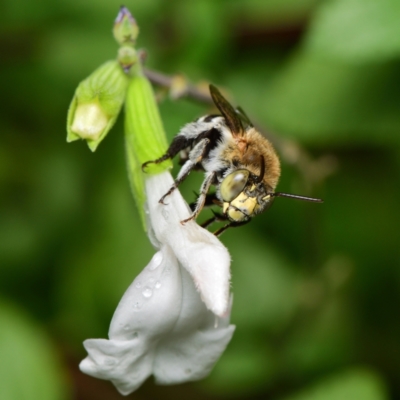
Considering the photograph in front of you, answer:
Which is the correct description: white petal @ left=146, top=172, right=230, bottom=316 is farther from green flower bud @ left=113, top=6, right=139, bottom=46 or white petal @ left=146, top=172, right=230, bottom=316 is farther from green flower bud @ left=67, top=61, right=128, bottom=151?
green flower bud @ left=113, top=6, right=139, bottom=46

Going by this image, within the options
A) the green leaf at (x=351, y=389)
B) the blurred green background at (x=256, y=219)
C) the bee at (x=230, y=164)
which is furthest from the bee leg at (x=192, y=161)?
the green leaf at (x=351, y=389)

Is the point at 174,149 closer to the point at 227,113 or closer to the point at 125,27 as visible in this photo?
the point at 227,113

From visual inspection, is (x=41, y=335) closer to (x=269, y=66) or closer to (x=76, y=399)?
(x=76, y=399)

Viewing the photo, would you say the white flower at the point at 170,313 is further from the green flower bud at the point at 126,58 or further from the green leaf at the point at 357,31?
the green leaf at the point at 357,31

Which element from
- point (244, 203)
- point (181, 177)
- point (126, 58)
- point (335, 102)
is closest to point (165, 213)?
point (181, 177)

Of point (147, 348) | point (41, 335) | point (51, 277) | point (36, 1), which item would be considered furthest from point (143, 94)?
point (51, 277)

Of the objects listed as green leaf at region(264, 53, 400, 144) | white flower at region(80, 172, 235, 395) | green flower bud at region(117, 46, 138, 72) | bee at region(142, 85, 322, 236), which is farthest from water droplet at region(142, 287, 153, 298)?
green leaf at region(264, 53, 400, 144)
